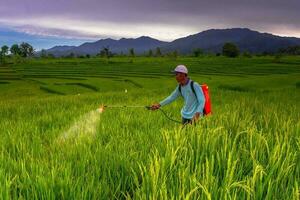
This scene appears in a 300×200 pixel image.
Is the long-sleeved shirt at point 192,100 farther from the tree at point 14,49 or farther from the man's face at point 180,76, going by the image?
the tree at point 14,49

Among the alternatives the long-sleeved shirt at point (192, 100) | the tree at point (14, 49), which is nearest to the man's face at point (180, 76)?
the long-sleeved shirt at point (192, 100)

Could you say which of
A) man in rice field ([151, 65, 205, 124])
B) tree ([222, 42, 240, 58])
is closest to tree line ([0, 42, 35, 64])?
tree ([222, 42, 240, 58])

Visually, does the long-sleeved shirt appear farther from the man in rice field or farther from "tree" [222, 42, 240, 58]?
"tree" [222, 42, 240, 58]

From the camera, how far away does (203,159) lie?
135 inches

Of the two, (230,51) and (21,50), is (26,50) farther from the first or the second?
(230,51)

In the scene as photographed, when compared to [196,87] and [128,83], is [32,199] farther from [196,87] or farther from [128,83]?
[128,83]

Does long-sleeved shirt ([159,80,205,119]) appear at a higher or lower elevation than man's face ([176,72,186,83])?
lower

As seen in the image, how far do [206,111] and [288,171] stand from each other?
3983 mm

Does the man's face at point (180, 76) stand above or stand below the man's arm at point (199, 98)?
above

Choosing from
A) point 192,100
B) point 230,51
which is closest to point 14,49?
point 230,51

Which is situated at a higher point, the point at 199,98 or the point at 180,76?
the point at 180,76

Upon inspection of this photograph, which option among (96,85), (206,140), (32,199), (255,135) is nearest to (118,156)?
(206,140)

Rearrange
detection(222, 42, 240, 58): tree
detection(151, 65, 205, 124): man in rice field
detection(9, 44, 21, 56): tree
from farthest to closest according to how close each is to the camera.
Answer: detection(9, 44, 21, 56): tree, detection(222, 42, 240, 58): tree, detection(151, 65, 205, 124): man in rice field

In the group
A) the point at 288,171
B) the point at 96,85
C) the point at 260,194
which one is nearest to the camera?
the point at 260,194
